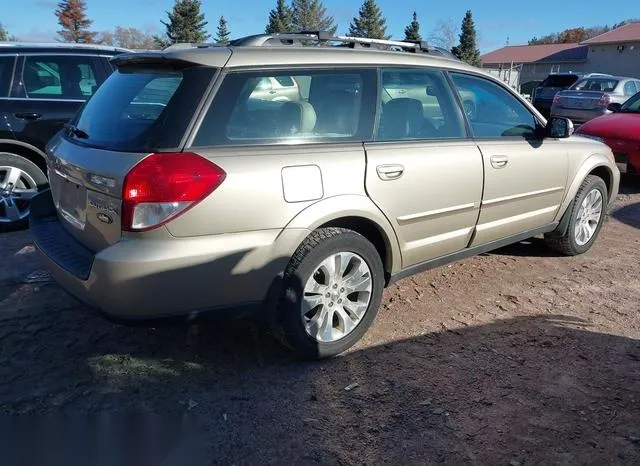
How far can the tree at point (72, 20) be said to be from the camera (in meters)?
61.6

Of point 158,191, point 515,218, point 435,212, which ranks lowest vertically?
point 515,218

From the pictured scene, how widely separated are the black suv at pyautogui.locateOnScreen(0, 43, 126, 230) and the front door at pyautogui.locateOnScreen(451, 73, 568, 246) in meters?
3.92

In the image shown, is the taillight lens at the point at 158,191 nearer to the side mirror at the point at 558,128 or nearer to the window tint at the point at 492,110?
the window tint at the point at 492,110

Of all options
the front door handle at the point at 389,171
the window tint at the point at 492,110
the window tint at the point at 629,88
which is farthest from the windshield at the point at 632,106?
the window tint at the point at 629,88

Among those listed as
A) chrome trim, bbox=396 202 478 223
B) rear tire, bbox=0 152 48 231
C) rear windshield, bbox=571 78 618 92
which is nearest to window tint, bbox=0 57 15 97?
rear tire, bbox=0 152 48 231

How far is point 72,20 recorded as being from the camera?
62344mm

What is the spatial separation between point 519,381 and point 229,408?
1.57 m

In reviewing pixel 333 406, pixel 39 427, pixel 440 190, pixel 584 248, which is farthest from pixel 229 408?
pixel 584 248

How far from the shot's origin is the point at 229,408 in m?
2.83

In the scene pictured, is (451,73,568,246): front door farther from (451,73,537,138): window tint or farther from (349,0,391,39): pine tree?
(349,0,391,39): pine tree

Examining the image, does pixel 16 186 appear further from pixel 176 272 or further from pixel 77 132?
pixel 176 272

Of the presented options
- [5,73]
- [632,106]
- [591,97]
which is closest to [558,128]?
[5,73]

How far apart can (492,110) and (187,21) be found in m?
47.2

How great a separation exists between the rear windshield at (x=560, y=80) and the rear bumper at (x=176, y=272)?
1961 cm
